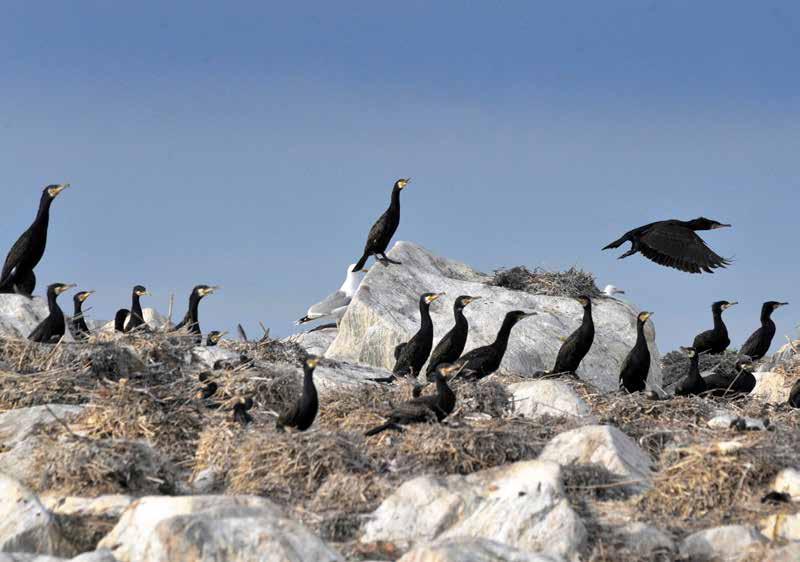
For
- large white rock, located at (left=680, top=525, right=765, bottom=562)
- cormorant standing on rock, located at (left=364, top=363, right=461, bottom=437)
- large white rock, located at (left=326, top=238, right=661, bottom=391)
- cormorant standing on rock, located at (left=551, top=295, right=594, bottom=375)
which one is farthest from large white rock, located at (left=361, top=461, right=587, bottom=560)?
large white rock, located at (left=326, top=238, right=661, bottom=391)

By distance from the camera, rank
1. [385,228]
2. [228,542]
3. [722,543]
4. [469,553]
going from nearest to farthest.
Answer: [469,553] < [228,542] < [722,543] < [385,228]

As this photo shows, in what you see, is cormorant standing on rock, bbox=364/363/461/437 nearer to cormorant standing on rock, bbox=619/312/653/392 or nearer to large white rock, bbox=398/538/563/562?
large white rock, bbox=398/538/563/562

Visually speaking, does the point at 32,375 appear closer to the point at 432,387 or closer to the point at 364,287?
the point at 432,387

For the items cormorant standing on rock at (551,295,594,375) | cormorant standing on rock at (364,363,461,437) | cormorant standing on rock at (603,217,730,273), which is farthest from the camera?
cormorant standing on rock at (603,217,730,273)

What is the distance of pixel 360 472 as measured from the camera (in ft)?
35.0

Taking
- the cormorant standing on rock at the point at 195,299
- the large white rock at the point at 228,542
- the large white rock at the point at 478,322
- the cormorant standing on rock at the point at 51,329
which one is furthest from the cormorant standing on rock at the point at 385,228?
the large white rock at the point at 228,542

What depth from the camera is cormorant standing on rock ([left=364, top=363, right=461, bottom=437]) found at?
1159 centimetres

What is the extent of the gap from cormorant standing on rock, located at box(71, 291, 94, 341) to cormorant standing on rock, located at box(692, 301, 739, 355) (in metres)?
10.2

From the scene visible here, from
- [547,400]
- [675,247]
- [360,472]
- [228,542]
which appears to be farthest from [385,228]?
[228,542]

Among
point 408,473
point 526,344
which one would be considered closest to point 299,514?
point 408,473

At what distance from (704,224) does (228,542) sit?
14.5 m

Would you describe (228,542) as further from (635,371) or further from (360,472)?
(635,371)

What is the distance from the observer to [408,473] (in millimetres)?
10836


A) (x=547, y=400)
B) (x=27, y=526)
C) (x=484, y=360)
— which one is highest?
(x=484, y=360)
